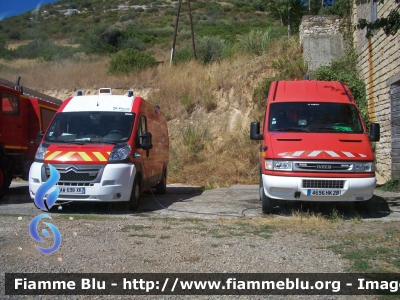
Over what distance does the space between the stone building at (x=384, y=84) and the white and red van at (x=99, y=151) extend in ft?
22.3

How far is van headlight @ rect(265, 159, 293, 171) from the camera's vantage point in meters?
8.51

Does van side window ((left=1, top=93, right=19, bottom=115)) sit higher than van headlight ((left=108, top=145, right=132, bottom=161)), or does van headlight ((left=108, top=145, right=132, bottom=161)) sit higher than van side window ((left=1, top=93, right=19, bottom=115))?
van side window ((left=1, top=93, right=19, bottom=115))

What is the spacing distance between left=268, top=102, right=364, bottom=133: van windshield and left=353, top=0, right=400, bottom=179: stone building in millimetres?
3931

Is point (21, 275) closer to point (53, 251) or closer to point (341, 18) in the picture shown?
point (53, 251)

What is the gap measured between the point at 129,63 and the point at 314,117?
2106 cm

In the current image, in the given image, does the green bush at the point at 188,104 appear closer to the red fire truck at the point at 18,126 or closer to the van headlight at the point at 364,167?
the red fire truck at the point at 18,126

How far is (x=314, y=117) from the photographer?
9516mm

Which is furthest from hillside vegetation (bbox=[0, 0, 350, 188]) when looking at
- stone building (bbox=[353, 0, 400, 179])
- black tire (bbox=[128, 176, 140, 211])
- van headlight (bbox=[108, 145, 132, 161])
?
van headlight (bbox=[108, 145, 132, 161])

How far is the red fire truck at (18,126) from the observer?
431 inches

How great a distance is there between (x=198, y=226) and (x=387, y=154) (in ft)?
28.3

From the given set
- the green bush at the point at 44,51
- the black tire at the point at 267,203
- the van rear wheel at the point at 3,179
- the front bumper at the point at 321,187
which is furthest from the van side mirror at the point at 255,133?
the green bush at the point at 44,51

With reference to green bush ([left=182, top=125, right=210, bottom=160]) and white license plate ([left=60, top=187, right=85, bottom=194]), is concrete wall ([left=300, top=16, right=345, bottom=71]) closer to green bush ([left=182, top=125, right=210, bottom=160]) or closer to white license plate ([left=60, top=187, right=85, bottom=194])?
green bush ([left=182, top=125, right=210, bottom=160])

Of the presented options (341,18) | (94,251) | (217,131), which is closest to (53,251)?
(94,251)

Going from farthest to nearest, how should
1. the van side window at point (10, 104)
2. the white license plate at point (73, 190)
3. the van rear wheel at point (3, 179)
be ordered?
the van side window at point (10, 104), the van rear wheel at point (3, 179), the white license plate at point (73, 190)
